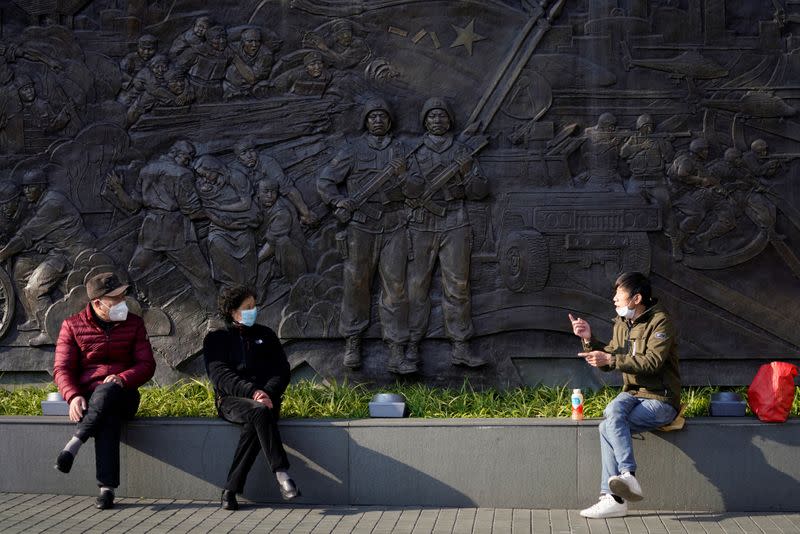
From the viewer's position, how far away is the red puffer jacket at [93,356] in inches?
293

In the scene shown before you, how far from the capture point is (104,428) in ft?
23.9

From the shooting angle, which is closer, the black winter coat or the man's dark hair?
the man's dark hair

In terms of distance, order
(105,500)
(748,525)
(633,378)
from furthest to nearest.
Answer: (105,500)
(633,378)
(748,525)

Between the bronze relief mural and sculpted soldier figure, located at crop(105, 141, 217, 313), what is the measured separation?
0.06 feet

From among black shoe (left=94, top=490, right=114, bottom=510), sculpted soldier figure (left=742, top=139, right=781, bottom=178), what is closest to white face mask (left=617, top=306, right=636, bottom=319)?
sculpted soldier figure (left=742, top=139, right=781, bottom=178)

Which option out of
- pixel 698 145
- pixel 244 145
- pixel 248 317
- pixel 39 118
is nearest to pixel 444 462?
pixel 248 317

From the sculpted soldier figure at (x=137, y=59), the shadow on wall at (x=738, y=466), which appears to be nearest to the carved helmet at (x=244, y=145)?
the sculpted soldier figure at (x=137, y=59)

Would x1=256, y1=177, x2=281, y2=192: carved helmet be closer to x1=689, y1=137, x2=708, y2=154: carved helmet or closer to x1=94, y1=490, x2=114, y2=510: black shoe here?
x1=94, y1=490, x2=114, y2=510: black shoe

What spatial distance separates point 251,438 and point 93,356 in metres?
1.35

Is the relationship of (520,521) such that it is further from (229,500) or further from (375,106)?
(375,106)

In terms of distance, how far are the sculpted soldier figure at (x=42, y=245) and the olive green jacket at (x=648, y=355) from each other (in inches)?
184

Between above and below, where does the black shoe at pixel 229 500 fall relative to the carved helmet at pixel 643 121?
below

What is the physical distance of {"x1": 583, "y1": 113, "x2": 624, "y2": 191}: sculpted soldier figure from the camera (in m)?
8.72

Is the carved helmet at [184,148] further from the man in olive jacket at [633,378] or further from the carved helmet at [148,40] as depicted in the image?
the man in olive jacket at [633,378]
